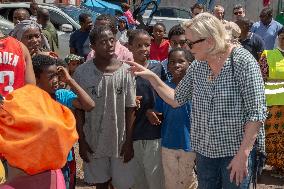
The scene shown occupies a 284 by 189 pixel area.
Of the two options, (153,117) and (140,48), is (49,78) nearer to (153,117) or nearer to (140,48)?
(153,117)

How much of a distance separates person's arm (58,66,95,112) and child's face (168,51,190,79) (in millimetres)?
838

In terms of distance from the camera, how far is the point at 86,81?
4363 millimetres

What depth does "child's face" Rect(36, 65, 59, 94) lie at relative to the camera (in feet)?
12.7

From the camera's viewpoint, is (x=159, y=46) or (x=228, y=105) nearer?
(x=228, y=105)

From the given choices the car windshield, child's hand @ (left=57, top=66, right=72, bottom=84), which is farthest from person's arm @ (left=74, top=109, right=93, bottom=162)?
the car windshield

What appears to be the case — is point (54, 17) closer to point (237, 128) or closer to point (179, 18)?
point (179, 18)

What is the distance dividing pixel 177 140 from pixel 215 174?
1018 mm

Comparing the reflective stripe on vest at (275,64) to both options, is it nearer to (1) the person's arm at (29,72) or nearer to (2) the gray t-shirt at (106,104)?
(2) the gray t-shirt at (106,104)

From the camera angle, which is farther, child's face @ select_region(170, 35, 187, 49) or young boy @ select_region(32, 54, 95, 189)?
child's face @ select_region(170, 35, 187, 49)

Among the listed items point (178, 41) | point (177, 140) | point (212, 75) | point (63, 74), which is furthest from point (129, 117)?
point (178, 41)

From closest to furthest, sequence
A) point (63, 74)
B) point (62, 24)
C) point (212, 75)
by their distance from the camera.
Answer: point (212, 75) → point (63, 74) → point (62, 24)

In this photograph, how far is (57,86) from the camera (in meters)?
3.94

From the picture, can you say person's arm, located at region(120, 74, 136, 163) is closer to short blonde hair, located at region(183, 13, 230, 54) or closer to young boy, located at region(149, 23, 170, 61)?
short blonde hair, located at region(183, 13, 230, 54)

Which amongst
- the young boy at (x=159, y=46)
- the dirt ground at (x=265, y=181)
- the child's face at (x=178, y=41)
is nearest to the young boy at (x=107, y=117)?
the dirt ground at (x=265, y=181)
